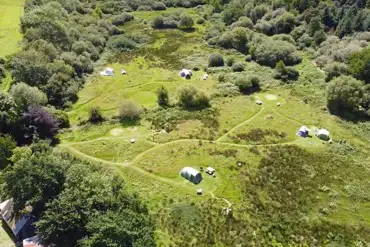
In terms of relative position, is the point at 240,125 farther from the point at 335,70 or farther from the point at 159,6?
the point at 159,6

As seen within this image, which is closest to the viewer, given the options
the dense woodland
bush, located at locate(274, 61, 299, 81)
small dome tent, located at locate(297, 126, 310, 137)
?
the dense woodland

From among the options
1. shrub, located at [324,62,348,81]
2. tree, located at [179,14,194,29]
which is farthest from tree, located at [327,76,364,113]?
tree, located at [179,14,194,29]

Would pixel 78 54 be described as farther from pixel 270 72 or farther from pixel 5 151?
pixel 270 72

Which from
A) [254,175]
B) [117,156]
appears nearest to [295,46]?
[254,175]

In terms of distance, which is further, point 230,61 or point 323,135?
point 230,61

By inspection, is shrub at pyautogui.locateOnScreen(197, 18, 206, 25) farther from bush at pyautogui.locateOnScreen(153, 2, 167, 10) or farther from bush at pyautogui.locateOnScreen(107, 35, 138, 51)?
bush at pyautogui.locateOnScreen(107, 35, 138, 51)

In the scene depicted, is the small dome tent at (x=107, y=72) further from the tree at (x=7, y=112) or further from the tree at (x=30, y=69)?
the tree at (x=7, y=112)

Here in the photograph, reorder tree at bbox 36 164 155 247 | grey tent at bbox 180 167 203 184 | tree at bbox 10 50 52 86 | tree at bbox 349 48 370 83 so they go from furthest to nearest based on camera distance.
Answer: tree at bbox 349 48 370 83 → tree at bbox 10 50 52 86 → grey tent at bbox 180 167 203 184 → tree at bbox 36 164 155 247

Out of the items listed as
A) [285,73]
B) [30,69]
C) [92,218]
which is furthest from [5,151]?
[285,73]

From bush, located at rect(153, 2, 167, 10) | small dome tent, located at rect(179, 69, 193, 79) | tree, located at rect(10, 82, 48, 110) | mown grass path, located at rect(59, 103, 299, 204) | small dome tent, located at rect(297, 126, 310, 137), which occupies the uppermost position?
tree, located at rect(10, 82, 48, 110)
